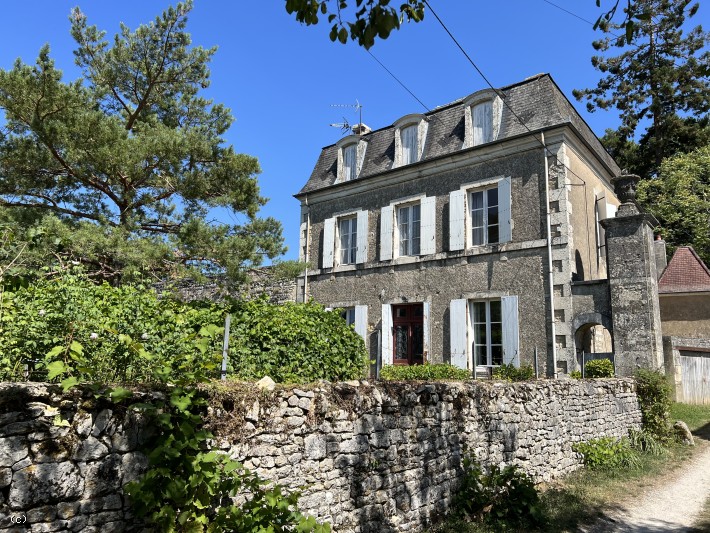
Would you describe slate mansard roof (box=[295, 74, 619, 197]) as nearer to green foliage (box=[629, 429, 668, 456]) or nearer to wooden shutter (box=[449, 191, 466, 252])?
wooden shutter (box=[449, 191, 466, 252])

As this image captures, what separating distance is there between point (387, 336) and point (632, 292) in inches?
255

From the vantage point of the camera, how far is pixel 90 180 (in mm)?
10023

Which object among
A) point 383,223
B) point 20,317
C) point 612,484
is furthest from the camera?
point 383,223

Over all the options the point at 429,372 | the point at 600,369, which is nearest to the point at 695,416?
the point at 600,369

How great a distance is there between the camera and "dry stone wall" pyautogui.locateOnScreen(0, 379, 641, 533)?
2576 mm

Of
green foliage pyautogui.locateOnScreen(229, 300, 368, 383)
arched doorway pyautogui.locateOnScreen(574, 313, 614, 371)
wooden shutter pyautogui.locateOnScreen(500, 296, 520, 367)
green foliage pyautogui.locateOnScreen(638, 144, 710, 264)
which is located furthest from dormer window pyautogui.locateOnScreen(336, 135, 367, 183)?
green foliage pyautogui.locateOnScreen(638, 144, 710, 264)

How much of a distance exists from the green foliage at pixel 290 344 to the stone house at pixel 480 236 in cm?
579

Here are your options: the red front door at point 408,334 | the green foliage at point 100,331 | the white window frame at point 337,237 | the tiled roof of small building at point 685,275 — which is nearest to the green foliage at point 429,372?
the red front door at point 408,334

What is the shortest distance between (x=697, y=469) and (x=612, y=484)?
7.44 feet

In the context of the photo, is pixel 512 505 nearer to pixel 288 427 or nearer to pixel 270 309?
pixel 288 427

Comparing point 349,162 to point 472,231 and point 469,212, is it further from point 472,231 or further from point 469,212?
point 472,231

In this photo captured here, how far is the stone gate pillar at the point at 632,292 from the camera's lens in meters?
9.85

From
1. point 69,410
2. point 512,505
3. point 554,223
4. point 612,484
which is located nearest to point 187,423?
point 69,410

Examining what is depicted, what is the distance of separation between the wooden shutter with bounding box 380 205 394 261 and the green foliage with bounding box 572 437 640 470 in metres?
7.62
